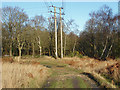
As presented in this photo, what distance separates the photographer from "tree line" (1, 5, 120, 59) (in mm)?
34391

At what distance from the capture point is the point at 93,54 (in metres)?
38.3

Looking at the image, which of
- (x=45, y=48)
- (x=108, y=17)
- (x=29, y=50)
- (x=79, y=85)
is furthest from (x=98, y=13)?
(x=79, y=85)

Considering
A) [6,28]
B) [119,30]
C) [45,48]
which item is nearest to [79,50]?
[45,48]

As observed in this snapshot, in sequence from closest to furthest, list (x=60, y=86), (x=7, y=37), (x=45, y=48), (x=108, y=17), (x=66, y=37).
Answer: (x=60, y=86), (x=108, y=17), (x=7, y=37), (x=66, y=37), (x=45, y=48)

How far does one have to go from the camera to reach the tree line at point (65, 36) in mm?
34391

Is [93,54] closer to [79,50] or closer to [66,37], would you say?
[79,50]

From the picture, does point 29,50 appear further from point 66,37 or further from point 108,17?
point 108,17

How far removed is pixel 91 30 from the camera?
37.9 meters

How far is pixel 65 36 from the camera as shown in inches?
1549

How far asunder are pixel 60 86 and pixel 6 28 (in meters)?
32.0

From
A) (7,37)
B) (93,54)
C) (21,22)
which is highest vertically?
(21,22)

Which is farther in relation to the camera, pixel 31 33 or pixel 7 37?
pixel 31 33

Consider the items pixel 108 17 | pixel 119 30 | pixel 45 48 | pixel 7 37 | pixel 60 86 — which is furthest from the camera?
pixel 45 48

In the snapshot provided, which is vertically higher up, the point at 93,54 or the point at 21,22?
the point at 21,22
